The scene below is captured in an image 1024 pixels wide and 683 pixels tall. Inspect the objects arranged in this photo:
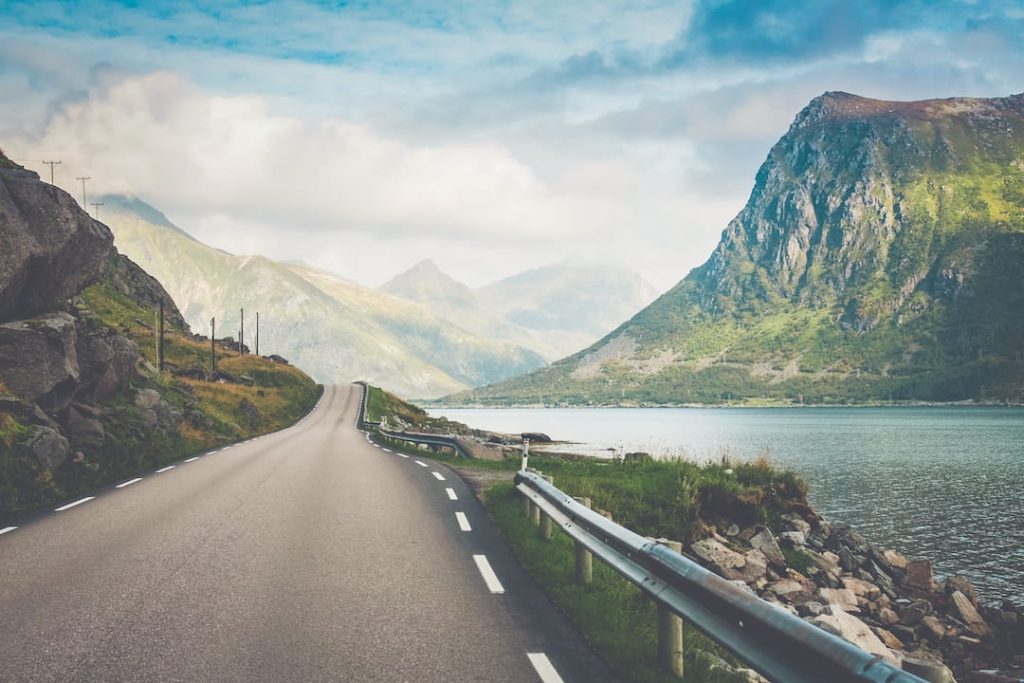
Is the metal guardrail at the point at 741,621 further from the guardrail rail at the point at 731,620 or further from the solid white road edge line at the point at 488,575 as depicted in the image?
the solid white road edge line at the point at 488,575

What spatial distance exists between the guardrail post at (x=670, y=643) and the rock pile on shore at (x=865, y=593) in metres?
7.08

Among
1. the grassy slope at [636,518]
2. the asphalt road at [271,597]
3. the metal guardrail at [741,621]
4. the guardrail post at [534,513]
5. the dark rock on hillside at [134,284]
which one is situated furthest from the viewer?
the dark rock on hillside at [134,284]

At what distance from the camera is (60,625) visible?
6402 millimetres

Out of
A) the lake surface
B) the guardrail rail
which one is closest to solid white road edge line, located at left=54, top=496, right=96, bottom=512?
the guardrail rail

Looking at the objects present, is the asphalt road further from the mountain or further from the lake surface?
the lake surface

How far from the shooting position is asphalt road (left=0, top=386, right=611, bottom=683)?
557 centimetres

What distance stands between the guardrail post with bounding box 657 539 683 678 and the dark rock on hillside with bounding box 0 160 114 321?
59.0ft

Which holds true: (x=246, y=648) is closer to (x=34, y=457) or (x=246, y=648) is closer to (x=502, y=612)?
(x=502, y=612)

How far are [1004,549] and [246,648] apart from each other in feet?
94.8

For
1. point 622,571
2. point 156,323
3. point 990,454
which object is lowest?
point 990,454

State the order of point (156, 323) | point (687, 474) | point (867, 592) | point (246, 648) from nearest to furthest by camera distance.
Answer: point (246, 648)
point (867, 592)
point (687, 474)
point (156, 323)

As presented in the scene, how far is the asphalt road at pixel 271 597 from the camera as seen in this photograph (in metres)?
5.57

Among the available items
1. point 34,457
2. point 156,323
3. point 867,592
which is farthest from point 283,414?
point 867,592

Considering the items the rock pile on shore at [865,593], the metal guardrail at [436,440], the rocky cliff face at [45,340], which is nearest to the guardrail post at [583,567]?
the rock pile on shore at [865,593]
